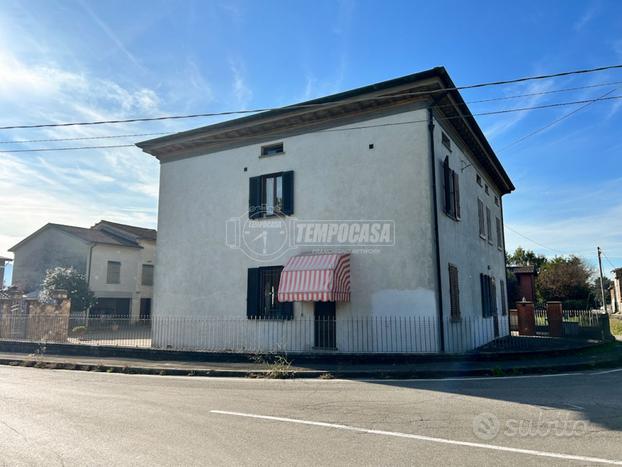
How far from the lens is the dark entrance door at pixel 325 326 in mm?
14109

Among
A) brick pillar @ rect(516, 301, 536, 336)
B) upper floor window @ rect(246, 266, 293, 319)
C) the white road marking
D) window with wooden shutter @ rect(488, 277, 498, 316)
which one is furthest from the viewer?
brick pillar @ rect(516, 301, 536, 336)

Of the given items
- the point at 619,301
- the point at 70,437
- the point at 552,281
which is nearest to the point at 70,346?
the point at 70,437

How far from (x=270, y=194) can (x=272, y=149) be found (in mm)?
1720

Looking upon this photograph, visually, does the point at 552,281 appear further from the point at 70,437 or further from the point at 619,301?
the point at 70,437

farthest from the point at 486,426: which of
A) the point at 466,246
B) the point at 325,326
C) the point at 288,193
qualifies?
Result: the point at 466,246

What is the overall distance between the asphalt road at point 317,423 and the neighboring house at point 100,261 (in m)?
26.2

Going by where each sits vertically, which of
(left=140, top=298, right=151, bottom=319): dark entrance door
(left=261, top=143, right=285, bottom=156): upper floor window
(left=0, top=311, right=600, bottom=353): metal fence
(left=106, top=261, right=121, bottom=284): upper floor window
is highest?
(left=261, top=143, right=285, bottom=156): upper floor window

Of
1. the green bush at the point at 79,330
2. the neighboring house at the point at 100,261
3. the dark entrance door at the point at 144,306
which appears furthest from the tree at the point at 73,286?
the green bush at the point at 79,330

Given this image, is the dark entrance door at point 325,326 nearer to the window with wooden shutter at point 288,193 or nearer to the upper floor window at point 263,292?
the upper floor window at point 263,292

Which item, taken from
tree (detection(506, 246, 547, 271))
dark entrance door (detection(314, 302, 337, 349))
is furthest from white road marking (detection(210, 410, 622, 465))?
tree (detection(506, 246, 547, 271))

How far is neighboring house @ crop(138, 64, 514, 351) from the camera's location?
13.3 m

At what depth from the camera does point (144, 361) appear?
43.1 feet

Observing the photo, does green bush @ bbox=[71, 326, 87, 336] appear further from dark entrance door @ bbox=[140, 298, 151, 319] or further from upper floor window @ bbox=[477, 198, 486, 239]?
dark entrance door @ bbox=[140, 298, 151, 319]

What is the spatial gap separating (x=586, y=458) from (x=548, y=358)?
27.9 ft
